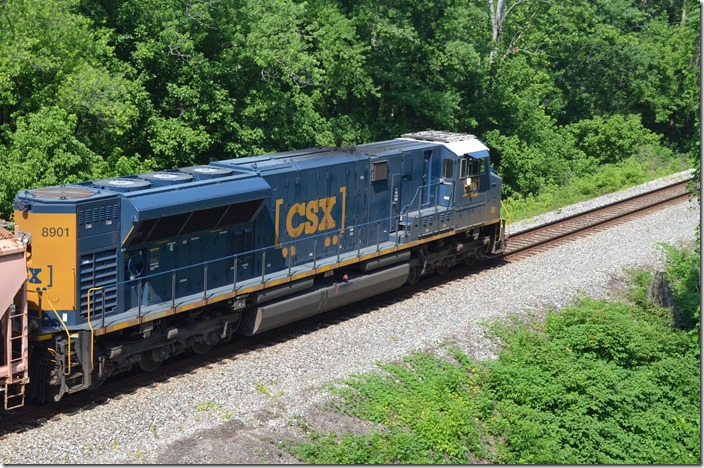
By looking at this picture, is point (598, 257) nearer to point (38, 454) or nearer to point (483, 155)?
point (483, 155)

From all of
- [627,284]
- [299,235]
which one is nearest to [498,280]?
[627,284]

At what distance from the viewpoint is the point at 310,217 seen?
17.2 meters

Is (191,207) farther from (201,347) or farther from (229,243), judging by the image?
(201,347)

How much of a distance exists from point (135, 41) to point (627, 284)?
13.9 m

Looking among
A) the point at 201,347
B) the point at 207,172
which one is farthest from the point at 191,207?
the point at 201,347

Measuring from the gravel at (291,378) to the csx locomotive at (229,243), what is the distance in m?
0.70

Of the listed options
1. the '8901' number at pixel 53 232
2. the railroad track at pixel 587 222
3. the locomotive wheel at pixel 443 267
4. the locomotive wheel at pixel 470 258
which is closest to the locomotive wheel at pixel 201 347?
the '8901' number at pixel 53 232

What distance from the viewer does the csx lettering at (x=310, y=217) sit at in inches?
662

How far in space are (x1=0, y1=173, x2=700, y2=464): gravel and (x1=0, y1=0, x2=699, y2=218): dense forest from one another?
161 inches

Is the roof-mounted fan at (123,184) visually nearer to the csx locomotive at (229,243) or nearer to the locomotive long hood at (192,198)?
the csx locomotive at (229,243)

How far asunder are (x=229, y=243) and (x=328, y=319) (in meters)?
2.99

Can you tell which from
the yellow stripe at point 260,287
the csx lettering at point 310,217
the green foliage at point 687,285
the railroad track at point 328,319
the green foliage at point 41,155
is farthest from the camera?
the green foliage at point 41,155

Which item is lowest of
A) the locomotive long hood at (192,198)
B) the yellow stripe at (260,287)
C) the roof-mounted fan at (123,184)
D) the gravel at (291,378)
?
the gravel at (291,378)

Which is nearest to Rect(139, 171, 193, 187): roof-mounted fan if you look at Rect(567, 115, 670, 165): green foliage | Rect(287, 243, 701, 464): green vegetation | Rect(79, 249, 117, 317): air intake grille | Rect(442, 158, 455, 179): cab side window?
Rect(79, 249, 117, 317): air intake grille
